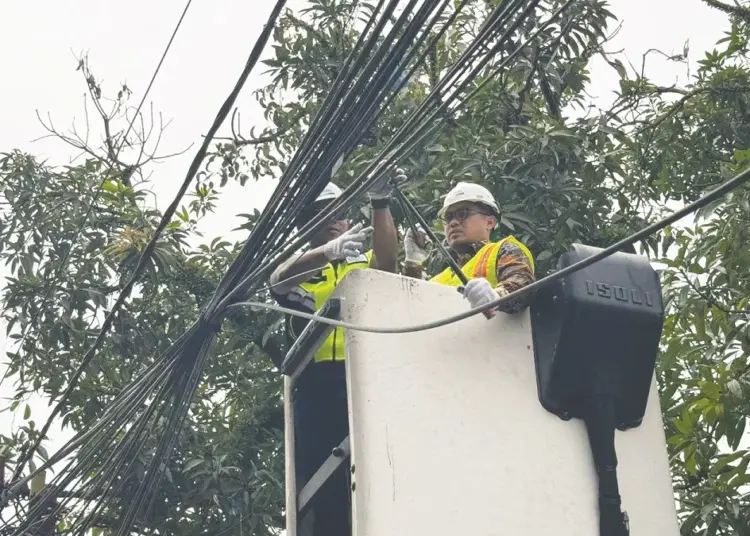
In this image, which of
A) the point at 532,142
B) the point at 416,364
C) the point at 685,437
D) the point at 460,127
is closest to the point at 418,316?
the point at 416,364

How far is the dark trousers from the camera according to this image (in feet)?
10.9

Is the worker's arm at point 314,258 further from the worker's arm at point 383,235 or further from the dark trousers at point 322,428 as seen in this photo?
the dark trousers at point 322,428

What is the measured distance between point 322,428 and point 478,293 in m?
0.83

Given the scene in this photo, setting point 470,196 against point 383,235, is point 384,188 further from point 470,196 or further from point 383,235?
point 470,196

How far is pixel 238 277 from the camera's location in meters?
3.57

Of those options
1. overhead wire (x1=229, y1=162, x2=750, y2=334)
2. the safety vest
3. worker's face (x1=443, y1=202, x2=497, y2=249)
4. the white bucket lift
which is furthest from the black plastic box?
worker's face (x1=443, y1=202, x2=497, y2=249)

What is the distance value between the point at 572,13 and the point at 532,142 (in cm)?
99

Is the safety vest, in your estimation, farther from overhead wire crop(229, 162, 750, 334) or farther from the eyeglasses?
overhead wire crop(229, 162, 750, 334)

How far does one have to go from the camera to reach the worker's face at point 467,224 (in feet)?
12.6

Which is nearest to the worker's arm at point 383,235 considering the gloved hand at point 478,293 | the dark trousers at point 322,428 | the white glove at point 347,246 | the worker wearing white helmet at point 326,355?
the worker wearing white helmet at point 326,355

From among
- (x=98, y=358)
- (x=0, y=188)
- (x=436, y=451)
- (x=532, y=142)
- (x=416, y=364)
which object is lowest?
(x=436, y=451)

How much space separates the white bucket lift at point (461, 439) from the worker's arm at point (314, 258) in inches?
19.4

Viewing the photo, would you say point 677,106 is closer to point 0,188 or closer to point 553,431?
point 553,431

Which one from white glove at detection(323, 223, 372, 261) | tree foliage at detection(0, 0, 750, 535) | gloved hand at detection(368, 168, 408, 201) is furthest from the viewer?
tree foliage at detection(0, 0, 750, 535)
